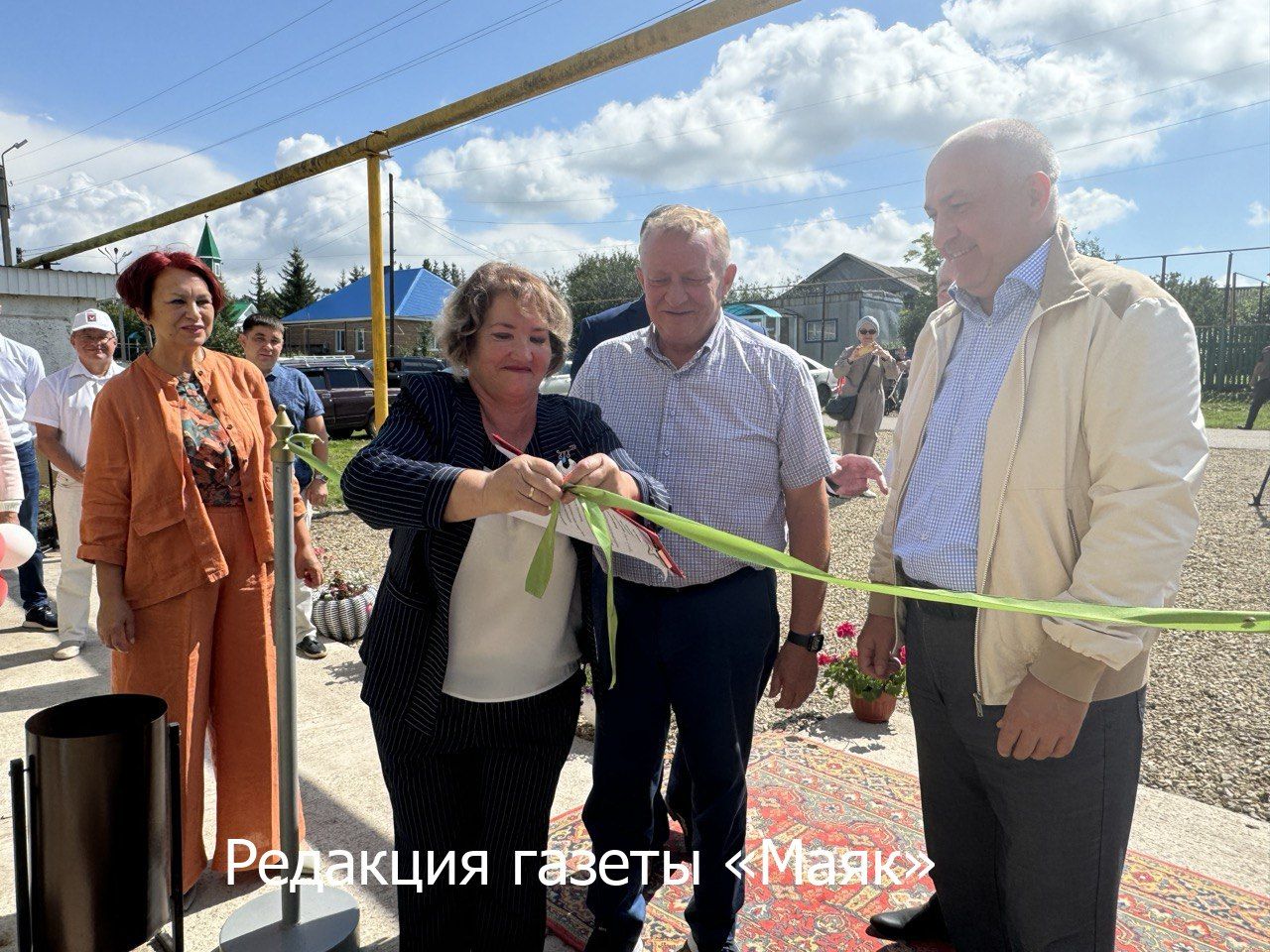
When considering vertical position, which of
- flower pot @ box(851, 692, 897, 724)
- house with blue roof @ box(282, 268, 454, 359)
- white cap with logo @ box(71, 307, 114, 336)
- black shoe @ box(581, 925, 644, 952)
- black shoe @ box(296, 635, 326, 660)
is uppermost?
house with blue roof @ box(282, 268, 454, 359)

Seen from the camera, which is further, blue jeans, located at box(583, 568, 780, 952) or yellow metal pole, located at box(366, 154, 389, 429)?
yellow metal pole, located at box(366, 154, 389, 429)

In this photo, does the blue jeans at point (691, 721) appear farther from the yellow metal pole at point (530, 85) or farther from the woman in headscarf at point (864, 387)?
the woman in headscarf at point (864, 387)

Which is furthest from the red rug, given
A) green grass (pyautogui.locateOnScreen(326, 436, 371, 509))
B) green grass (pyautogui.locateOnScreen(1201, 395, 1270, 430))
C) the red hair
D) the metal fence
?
the metal fence

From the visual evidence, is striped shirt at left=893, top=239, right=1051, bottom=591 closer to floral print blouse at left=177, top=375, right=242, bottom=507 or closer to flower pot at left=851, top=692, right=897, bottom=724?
floral print blouse at left=177, top=375, right=242, bottom=507

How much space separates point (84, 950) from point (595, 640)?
1498mm

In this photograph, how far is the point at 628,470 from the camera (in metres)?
2.09

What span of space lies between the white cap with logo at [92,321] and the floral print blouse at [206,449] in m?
3.01

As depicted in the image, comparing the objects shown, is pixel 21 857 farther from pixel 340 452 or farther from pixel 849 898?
pixel 340 452

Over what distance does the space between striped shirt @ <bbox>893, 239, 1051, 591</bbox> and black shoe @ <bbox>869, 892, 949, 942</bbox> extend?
1.28 metres

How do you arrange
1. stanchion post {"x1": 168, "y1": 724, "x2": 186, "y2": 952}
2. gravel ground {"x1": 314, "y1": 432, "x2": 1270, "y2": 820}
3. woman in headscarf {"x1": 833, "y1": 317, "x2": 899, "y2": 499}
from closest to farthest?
1. stanchion post {"x1": 168, "y1": 724, "x2": 186, "y2": 952}
2. gravel ground {"x1": 314, "y1": 432, "x2": 1270, "y2": 820}
3. woman in headscarf {"x1": 833, "y1": 317, "x2": 899, "y2": 499}

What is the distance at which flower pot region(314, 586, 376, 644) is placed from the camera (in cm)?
552

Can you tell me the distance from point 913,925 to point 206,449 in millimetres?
2717

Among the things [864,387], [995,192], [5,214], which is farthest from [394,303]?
[995,192]

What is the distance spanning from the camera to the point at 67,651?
201 inches
